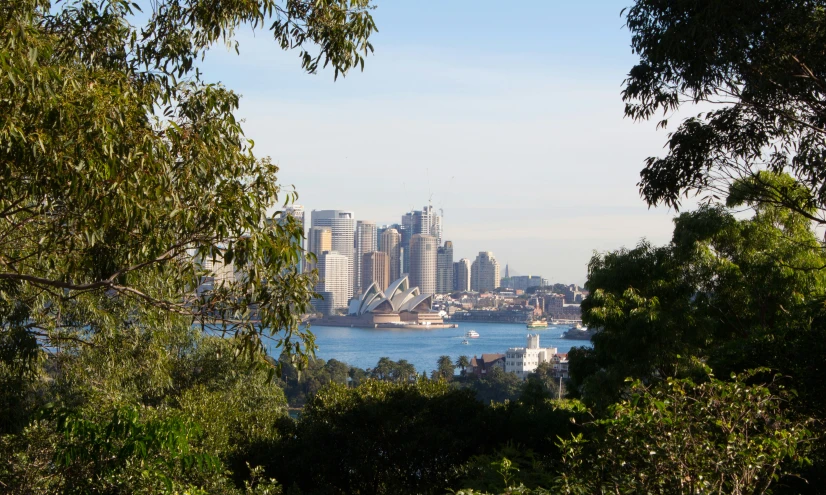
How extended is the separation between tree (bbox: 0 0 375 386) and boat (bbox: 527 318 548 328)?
242ft

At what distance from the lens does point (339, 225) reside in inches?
4513

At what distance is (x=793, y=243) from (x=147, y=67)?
656cm

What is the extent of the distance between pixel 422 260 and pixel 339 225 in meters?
13.5

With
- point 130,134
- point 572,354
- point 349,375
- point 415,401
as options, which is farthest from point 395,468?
point 349,375

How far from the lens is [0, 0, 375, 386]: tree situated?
9.50 ft

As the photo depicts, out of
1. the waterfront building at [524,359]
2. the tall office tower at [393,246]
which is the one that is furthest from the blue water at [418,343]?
the tall office tower at [393,246]

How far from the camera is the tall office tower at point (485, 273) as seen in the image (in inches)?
4786

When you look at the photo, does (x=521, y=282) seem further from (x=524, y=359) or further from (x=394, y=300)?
(x=524, y=359)

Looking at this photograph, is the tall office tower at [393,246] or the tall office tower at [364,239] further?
the tall office tower at [393,246]

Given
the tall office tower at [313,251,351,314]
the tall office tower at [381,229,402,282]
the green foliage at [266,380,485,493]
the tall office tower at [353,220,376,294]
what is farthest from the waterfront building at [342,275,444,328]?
the green foliage at [266,380,485,493]

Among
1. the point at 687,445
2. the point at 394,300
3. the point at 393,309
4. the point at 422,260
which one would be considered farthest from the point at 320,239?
the point at 687,445

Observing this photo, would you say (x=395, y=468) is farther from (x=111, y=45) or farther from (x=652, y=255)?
(x=111, y=45)

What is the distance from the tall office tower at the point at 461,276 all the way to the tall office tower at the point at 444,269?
4.01 feet

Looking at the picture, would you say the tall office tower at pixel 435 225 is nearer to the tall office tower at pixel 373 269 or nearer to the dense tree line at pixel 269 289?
the tall office tower at pixel 373 269
